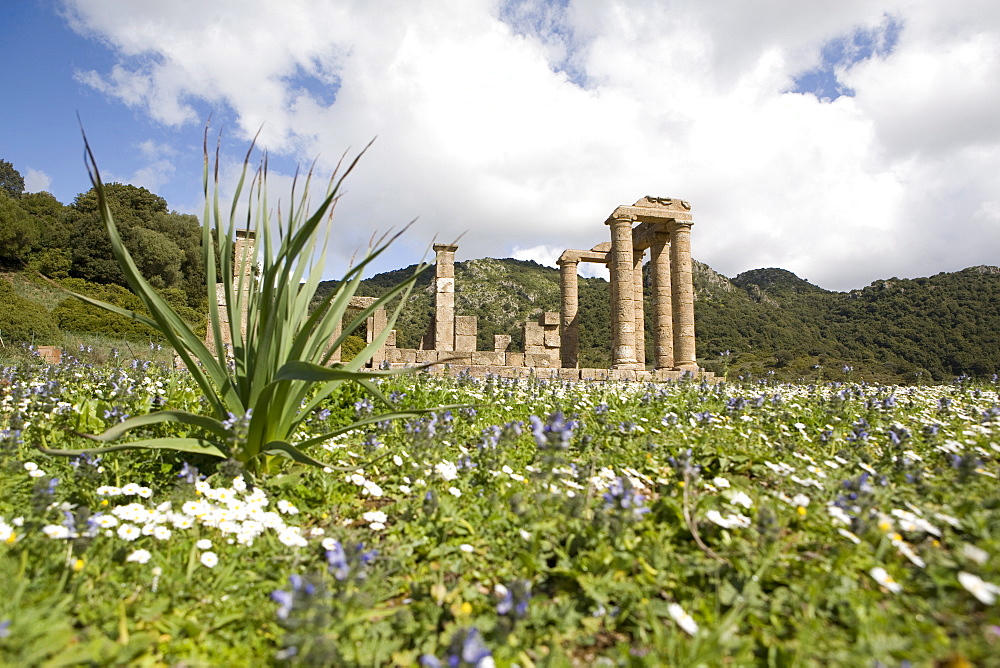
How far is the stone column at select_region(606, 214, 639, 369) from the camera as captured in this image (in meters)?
19.3

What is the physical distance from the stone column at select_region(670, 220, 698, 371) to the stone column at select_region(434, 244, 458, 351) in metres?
8.13

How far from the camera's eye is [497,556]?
8.21 feet

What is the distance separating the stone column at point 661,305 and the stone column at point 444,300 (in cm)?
766

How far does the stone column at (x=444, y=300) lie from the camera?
766 inches

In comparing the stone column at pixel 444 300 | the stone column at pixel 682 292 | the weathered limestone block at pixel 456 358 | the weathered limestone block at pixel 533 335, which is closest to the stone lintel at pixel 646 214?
the stone column at pixel 682 292

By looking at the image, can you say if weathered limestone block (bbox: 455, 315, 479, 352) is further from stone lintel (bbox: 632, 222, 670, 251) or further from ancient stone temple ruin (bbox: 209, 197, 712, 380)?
stone lintel (bbox: 632, 222, 670, 251)

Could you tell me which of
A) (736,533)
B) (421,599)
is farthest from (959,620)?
(421,599)

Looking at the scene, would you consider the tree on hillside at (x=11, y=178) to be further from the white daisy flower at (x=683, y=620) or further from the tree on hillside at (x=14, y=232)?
the white daisy flower at (x=683, y=620)

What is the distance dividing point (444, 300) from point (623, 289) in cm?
655

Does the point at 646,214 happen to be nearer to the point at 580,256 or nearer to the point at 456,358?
the point at 580,256

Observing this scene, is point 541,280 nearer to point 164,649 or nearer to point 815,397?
point 815,397

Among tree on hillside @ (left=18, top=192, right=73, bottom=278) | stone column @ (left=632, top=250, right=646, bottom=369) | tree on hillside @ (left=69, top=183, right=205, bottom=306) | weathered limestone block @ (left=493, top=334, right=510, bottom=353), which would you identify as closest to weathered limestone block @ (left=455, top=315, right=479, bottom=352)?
weathered limestone block @ (left=493, top=334, right=510, bottom=353)

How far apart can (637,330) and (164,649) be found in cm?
2342

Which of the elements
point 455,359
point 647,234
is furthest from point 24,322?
point 647,234
